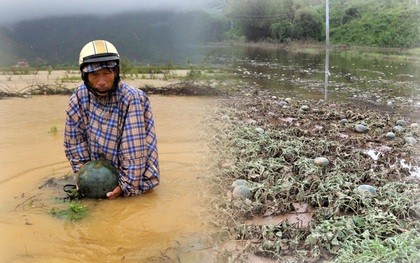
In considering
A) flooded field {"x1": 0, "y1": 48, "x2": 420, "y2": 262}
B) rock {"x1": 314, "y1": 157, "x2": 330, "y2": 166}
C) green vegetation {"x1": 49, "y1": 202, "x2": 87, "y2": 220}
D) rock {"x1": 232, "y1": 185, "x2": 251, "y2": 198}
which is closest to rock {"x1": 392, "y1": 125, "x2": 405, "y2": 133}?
flooded field {"x1": 0, "y1": 48, "x2": 420, "y2": 262}

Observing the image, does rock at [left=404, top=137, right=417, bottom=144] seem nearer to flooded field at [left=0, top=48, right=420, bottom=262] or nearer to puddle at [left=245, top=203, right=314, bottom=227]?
flooded field at [left=0, top=48, right=420, bottom=262]

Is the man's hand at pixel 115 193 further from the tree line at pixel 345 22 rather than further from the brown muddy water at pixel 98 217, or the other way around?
the tree line at pixel 345 22

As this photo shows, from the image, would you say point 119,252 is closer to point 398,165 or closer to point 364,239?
point 364,239

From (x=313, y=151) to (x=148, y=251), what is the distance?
228cm

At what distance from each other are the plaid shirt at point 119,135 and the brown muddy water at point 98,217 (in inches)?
7.7

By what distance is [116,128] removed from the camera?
10.1 feet

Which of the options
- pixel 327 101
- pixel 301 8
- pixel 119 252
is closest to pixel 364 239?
pixel 119 252

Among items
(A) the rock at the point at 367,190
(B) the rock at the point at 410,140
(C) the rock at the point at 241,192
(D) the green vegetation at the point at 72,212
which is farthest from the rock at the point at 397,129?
(D) the green vegetation at the point at 72,212

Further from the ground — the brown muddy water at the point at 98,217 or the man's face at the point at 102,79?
the man's face at the point at 102,79

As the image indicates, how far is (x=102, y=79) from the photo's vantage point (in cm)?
288

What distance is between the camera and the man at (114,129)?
2.97 meters

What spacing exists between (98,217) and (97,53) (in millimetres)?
1158

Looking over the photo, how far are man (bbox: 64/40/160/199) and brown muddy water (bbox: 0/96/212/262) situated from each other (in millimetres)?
190

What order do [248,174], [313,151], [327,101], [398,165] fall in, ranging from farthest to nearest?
[327,101] < [313,151] < [398,165] < [248,174]
